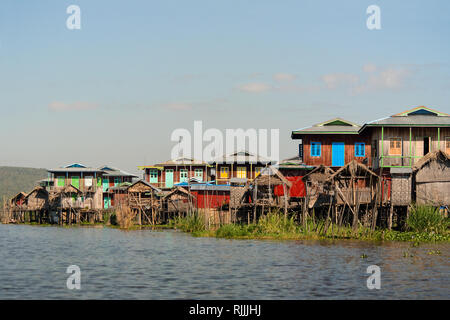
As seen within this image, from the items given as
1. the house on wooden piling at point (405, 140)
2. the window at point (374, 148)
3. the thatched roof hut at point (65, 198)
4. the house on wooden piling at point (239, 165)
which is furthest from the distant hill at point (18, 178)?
the house on wooden piling at point (405, 140)

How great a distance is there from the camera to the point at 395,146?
39.6 m

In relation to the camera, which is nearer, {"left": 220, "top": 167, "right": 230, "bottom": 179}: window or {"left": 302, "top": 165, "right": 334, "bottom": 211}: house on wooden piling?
{"left": 302, "top": 165, "right": 334, "bottom": 211}: house on wooden piling

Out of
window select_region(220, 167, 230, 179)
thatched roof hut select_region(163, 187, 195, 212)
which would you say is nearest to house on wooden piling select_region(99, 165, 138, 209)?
window select_region(220, 167, 230, 179)

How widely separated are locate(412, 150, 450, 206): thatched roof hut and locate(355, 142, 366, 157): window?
7736mm

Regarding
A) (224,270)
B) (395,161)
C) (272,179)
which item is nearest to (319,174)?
(272,179)

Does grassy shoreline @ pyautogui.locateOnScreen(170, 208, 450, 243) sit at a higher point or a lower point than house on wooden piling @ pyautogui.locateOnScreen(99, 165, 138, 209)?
lower

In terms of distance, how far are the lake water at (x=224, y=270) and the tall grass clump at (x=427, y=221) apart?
3408mm

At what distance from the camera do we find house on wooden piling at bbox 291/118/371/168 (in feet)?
149

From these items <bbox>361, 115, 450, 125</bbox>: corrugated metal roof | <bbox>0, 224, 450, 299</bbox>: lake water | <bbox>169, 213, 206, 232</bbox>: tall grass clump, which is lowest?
<bbox>0, 224, 450, 299</bbox>: lake water

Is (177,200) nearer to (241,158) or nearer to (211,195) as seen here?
(211,195)

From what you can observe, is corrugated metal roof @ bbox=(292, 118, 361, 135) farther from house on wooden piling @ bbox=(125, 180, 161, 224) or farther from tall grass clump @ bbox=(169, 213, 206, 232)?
house on wooden piling @ bbox=(125, 180, 161, 224)

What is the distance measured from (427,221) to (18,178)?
11853 cm
